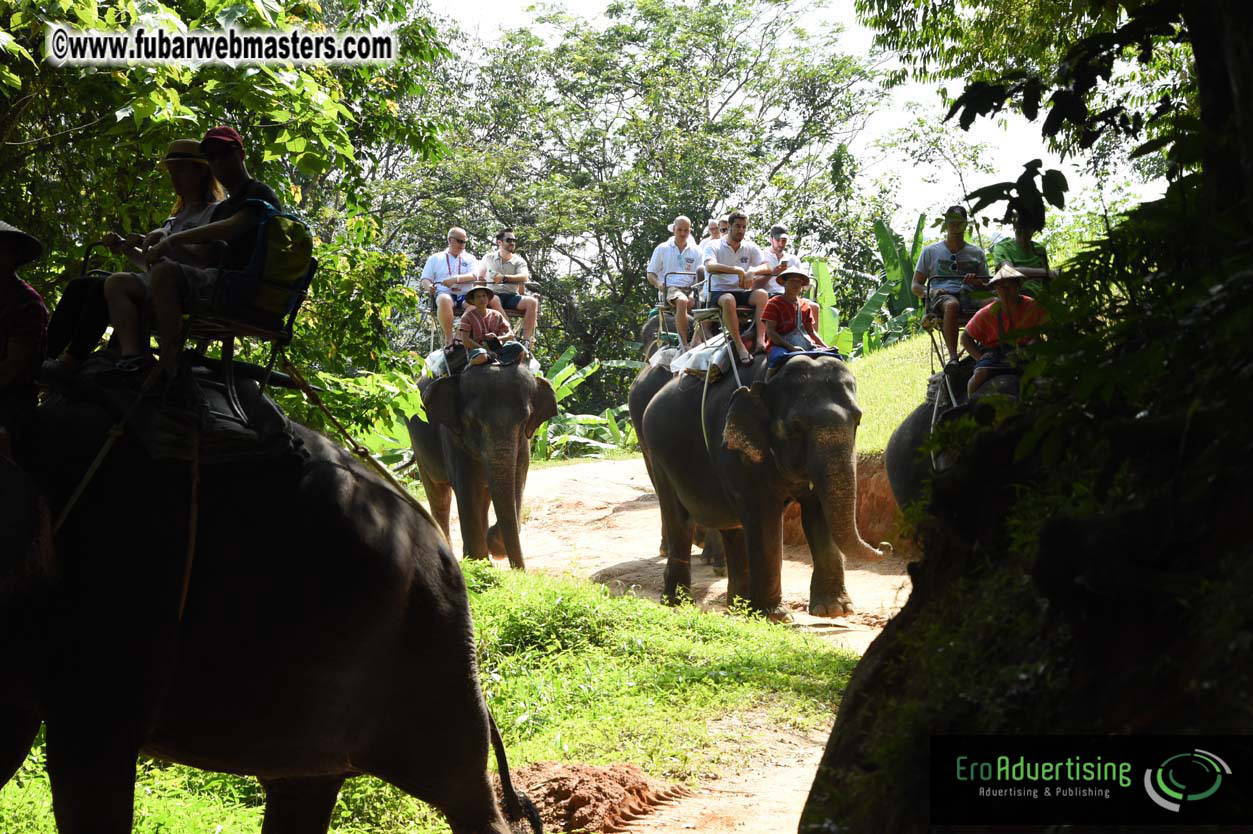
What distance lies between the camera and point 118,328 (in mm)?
4348

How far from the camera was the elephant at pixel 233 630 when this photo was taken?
393cm

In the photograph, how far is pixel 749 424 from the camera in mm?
11438

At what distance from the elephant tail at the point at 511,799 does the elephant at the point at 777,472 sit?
594 centimetres

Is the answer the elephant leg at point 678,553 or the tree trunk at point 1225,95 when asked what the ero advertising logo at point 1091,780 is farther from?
the elephant leg at point 678,553

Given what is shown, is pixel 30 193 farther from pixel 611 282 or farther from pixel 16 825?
pixel 611 282

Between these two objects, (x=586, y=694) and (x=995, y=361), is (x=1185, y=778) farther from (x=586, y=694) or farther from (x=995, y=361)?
(x=995, y=361)

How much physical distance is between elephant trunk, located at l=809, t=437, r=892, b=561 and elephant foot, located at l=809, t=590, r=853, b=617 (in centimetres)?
77

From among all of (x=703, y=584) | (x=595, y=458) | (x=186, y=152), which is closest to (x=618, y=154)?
(x=595, y=458)

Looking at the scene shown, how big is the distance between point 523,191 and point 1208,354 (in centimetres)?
2928

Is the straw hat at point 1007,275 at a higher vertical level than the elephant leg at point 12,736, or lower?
higher

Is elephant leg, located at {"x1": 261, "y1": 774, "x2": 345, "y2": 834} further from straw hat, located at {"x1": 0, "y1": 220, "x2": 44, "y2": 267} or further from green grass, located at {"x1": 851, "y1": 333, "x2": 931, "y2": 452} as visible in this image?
green grass, located at {"x1": 851, "y1": 333, "x2": 931, "y2": 452}

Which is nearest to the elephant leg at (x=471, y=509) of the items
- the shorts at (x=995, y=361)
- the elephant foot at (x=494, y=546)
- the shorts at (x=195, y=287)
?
the elephant foot at (x=494, y=546)

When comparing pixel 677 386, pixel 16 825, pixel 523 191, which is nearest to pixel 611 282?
pixel 523 191

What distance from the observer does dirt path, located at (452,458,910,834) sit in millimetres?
6273
